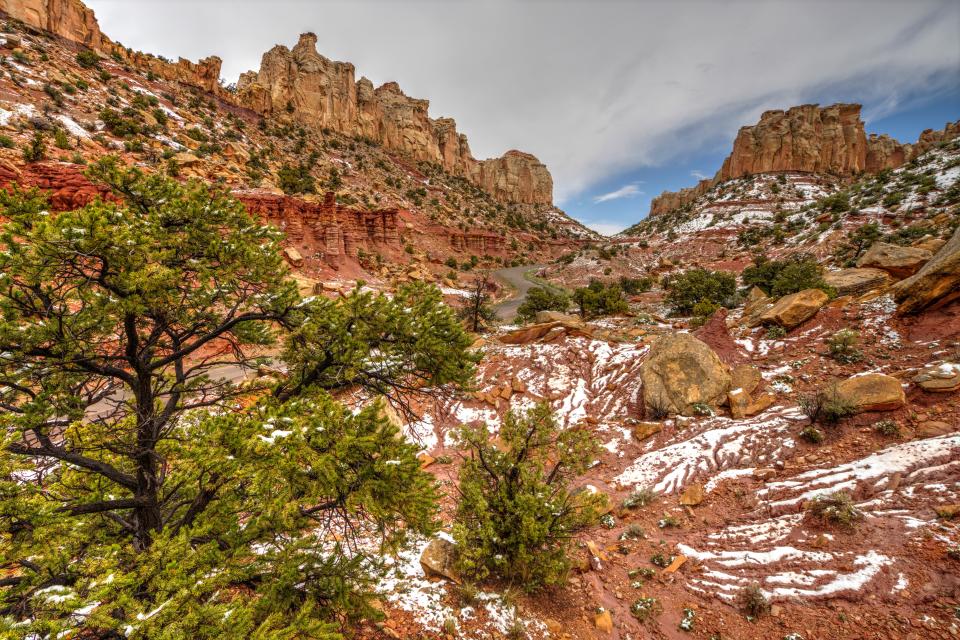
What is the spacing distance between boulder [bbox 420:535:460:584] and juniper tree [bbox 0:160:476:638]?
226 cm

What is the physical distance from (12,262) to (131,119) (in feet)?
125

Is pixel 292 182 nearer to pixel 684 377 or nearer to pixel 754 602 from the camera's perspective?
pixel 684 377

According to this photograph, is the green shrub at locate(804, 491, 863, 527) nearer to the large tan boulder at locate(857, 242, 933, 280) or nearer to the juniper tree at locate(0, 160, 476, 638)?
the juniper tree at locate(0, 160, 476, 638)

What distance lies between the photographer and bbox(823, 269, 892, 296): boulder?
1523 centimetres

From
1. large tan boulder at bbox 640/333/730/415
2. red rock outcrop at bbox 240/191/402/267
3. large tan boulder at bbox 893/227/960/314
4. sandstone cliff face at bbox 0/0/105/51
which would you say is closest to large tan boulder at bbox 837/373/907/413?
large tan boulder at bbox 640/333/730/415

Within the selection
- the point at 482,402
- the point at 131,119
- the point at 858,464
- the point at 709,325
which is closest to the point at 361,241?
the point at 131,119

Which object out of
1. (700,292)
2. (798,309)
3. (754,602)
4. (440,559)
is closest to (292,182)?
(700,292)

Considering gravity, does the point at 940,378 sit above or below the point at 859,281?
below

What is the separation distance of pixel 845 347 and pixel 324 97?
79866 millimetres

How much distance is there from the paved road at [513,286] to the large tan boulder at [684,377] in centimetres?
1851

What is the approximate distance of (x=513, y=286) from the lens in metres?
48.7

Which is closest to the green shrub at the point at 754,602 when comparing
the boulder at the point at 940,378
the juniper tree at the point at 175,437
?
the juniper tree at the point at 175,437

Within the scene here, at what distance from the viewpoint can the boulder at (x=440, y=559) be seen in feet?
22.4

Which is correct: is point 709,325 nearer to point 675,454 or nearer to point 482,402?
point 675,454
